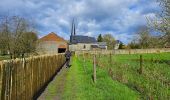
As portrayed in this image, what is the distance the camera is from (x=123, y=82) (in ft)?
55.1

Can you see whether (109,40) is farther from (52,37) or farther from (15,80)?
(15,80)

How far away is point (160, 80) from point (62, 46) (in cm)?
12141

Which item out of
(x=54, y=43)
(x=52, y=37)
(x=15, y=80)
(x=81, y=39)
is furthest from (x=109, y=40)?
(x=15, y=80)

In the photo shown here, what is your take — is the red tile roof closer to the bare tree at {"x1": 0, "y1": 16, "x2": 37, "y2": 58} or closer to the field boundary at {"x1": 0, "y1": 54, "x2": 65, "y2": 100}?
the bare tree at {"x1": 0, "y1": 16, "x2": 37, "y2": 58}

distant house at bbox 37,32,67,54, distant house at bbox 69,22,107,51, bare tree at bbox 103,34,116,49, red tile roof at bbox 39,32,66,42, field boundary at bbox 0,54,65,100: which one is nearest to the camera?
field boundary at bbox 0,54,65,100

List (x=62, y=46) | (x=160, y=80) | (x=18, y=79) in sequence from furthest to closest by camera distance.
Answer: (x=62, y=46), (x=160, y=80), (x=18, y=79)

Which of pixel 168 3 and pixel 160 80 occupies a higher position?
pixel 168 3

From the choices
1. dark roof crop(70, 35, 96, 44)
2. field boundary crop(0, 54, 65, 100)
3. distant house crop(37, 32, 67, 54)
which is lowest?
field boundary crop(0, 54, 65, 100)

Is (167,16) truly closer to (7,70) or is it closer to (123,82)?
(123,82)

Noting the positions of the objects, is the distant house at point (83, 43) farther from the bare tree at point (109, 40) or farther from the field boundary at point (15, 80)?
the field boundary at point (15, 80)

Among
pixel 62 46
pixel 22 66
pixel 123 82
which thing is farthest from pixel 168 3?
pixel 62 46

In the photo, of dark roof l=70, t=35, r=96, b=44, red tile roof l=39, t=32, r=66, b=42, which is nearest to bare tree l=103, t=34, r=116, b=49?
dark roof l=70, t=35, r=96, b=44

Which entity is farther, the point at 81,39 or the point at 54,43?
the point at 81,39

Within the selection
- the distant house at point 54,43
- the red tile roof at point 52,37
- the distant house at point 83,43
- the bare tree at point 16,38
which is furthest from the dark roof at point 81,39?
the bare tree at point 16,38
